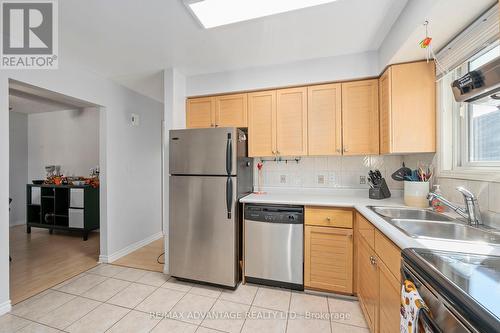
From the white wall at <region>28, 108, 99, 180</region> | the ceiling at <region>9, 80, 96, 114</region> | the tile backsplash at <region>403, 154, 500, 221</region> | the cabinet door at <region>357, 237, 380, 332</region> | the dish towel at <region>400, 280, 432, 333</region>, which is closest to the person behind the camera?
the dish towel at <region>400, 280, 432, 333</region>

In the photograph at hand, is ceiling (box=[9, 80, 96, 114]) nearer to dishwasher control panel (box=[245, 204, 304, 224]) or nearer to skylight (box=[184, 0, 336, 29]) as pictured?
skylight (box=[184, 0, 336, 29])

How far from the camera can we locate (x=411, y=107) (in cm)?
185

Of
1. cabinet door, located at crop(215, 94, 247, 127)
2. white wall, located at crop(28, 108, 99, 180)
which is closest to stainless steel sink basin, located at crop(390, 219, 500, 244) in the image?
cabinet door, located at crop(215, 94, 247, 127)

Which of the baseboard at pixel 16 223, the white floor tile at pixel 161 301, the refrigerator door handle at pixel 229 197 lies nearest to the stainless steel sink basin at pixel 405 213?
the refrigerator door handle at pixel 229 197

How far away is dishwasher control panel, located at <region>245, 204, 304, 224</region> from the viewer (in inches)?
79.7

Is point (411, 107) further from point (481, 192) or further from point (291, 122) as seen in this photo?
point (291, 122)

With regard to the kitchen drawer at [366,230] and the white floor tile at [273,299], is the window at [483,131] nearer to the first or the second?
the kitchen drawer at [366,230]

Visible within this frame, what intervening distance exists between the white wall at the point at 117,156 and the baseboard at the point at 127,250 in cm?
3

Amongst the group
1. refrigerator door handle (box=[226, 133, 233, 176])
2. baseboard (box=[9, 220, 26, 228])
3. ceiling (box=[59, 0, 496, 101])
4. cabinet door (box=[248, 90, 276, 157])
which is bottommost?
baseboard (box=[9, 220, 26, 228])

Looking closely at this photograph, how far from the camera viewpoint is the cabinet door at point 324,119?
2248mm

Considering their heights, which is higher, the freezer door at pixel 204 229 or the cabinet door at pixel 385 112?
the cabinet door at pixel 385 112

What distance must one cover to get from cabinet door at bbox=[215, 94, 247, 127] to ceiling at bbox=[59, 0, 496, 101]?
0.35 metres

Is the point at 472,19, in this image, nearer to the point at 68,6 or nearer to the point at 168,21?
the point at 168,21

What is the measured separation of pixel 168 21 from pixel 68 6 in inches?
27.1
